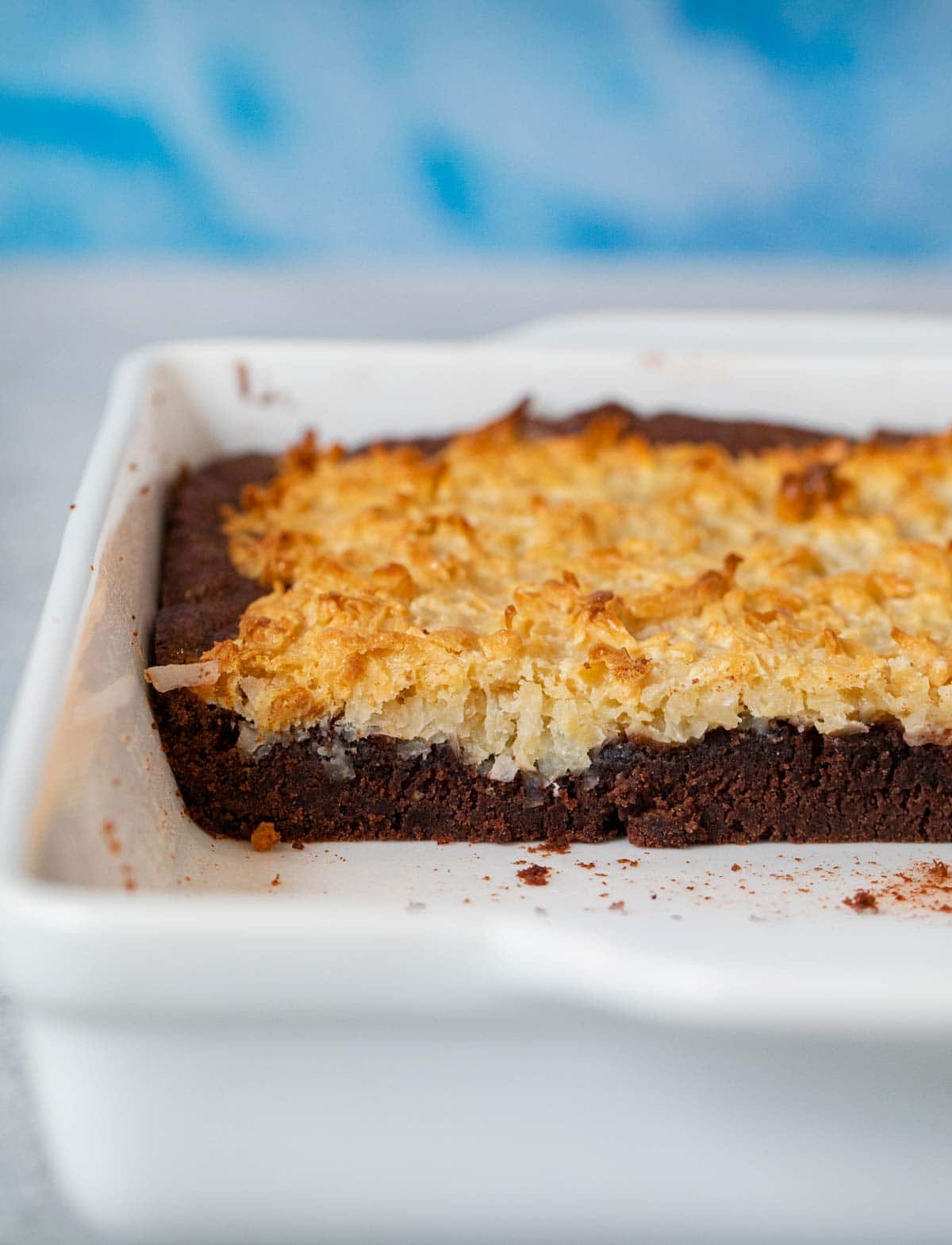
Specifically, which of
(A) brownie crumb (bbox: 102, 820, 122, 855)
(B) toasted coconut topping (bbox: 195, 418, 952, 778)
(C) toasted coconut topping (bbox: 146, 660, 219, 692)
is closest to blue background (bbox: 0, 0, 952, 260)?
(B) toasted coconut topping (bbox: 195, 418, 952, 778)

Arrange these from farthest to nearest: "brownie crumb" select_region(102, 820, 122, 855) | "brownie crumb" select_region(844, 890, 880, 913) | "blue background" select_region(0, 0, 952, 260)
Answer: "blue background" select_region(0, 0, 952, 260)
"brownie crumb" select_region(844, 890, 880, 913)
"brownie crumb" select_region(102, 820, 122, 855)

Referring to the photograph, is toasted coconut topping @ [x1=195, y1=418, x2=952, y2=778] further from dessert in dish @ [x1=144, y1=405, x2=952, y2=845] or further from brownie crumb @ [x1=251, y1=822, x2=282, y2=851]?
brownie crumb @ [x1=251, y1=822, x2=282, y2=851]

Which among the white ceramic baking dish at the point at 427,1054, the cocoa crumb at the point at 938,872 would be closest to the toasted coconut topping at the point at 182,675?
the white ceramic baking dish at the point at 427,1054

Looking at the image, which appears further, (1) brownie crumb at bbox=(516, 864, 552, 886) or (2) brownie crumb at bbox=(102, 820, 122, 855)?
(1) brownie crumb at bbox=(516, 864, 552, 886)

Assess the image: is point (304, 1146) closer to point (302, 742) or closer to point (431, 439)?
point (302, 742)

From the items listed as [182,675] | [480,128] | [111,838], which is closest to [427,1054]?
[111,838]

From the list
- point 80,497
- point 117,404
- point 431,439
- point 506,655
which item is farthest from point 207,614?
point 431,439

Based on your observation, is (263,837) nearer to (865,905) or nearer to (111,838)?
(111,838)
